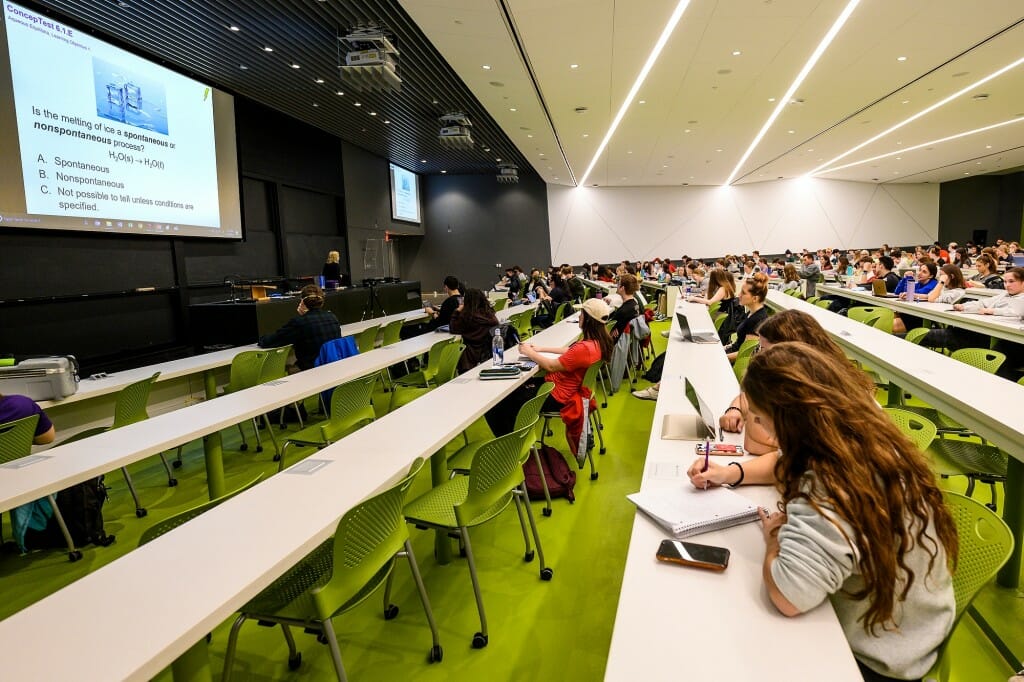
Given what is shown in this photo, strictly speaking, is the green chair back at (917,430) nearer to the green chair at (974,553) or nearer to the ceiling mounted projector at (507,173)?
the green chair at (974,553)

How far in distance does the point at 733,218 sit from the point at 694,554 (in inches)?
870

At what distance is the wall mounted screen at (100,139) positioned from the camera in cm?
544

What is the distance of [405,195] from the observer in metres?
17.0

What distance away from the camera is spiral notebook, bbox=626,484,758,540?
5.11 feet

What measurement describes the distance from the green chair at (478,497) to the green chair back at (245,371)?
268cm

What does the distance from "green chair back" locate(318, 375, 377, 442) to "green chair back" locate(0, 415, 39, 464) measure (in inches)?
59.0

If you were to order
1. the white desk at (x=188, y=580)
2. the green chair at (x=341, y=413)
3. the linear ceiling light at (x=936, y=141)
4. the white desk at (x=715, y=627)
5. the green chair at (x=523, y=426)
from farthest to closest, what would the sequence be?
the linear ceiling light at (x=936, y=141) → the green chair at (x=341, y=413) → the green chair at (x=523, y=426) → the white desk at (x=188, y=580) → the white desk at (x=715, y=627)

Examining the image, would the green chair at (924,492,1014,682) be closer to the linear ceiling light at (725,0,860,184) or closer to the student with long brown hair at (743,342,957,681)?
the student with long brown hair at (743,342,957,681)

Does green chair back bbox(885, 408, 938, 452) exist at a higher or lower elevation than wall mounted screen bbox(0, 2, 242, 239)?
lower

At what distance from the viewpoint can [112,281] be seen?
7.09 meters

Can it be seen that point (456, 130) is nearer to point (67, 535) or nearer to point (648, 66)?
point (648, 66)

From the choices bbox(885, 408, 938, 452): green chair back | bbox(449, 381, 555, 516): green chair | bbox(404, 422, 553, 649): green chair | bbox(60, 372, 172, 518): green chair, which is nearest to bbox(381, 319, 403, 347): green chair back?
bbox(60, 372, 172, 518): green chair

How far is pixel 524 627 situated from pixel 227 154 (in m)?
8.46

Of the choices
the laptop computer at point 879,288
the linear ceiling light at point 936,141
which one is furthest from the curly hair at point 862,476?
the linear ceiling light at point 936,141
